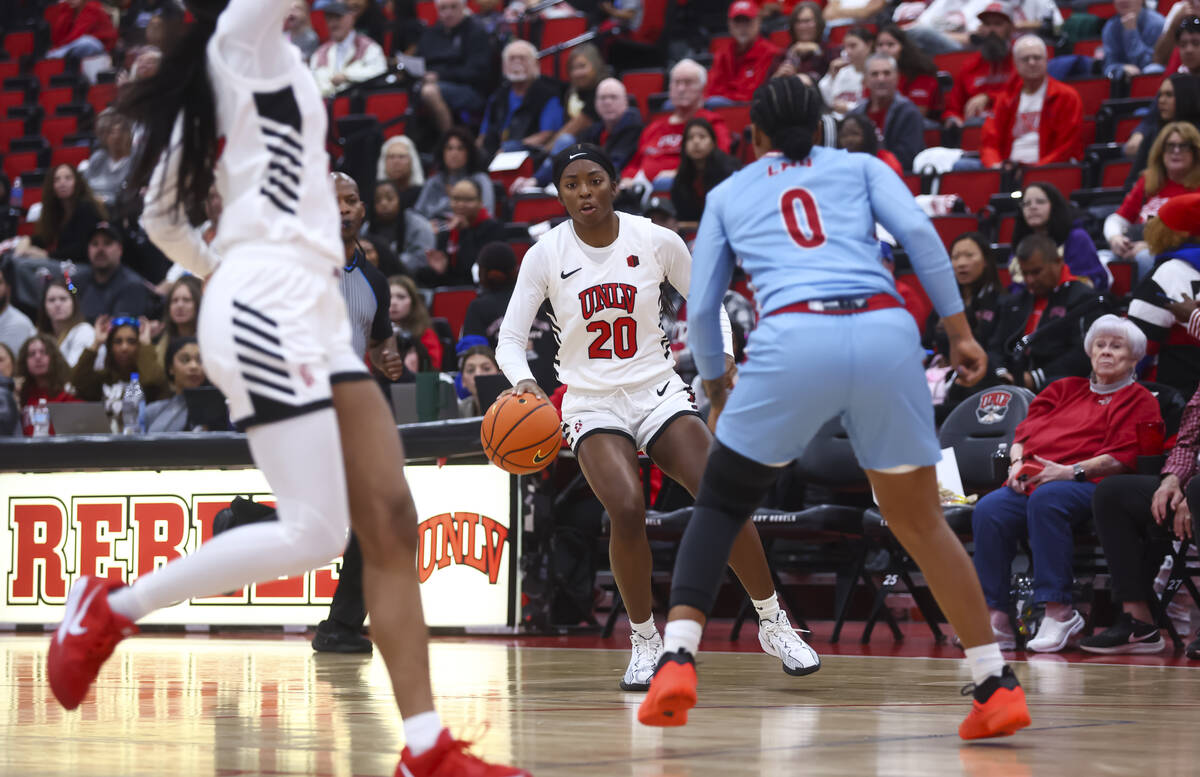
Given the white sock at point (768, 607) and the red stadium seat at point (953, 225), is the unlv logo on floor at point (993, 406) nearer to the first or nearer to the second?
the red stadium seat at point (953, 225)

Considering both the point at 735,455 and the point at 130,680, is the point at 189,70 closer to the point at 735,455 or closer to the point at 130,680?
the point at 735,455

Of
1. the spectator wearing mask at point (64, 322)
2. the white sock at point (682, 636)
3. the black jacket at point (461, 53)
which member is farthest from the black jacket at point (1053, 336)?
the black jacket at point (461, 53)

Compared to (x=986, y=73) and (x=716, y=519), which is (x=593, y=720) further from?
(x=986, y=73)

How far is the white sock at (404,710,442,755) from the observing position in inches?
123

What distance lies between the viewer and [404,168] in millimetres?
13758

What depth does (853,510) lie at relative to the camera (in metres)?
8.37

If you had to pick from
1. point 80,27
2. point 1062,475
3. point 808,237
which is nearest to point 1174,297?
point 1062,475

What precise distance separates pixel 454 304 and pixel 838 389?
838 cm

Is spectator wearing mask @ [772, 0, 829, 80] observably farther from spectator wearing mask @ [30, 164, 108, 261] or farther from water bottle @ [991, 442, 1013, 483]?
spectator wearing mask @ [30, 164, 108, 261]

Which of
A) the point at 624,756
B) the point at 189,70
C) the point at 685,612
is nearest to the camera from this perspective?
the point at 189,70

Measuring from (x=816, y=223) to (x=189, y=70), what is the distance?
179 cm

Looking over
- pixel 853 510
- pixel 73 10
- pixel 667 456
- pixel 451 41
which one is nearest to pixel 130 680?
pixel 667 456

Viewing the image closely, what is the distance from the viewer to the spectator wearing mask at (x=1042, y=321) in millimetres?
8594

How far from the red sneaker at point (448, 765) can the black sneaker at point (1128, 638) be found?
201 inches
